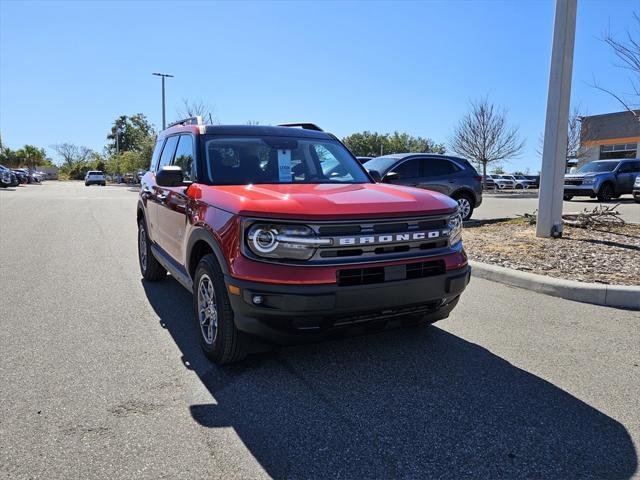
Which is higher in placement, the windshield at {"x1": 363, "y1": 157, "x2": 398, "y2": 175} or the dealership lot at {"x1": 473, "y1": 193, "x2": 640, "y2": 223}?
the windshield at {"x1": 363, "y1": 157, "x2": 398, "y2": 175}

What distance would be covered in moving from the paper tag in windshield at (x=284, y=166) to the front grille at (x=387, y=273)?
1.49 m

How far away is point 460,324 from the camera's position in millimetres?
4715

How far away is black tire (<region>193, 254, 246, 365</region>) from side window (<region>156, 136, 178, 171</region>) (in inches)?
80.9

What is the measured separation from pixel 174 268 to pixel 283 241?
203cm

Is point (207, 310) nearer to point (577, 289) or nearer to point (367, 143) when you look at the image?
point (577, 289)

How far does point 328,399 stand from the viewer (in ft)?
10.4

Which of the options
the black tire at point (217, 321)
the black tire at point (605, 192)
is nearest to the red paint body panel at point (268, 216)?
the black tire at point (217, 321)

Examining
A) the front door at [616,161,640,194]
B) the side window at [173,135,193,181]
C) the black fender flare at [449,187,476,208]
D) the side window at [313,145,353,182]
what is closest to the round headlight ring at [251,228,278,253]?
the side window at [173,135,193,181]

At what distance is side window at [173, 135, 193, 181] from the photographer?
4488 millimetres

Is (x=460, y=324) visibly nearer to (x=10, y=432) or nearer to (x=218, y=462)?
(x=218, y=462)

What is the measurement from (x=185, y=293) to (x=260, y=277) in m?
3.02

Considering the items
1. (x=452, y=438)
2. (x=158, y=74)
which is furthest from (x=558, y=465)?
(x=158, y=74)

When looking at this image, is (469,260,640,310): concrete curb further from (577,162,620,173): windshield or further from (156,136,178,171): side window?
(577,162,620,173): windshield

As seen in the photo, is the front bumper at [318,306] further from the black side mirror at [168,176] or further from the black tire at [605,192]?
the black tire at [605,192]
